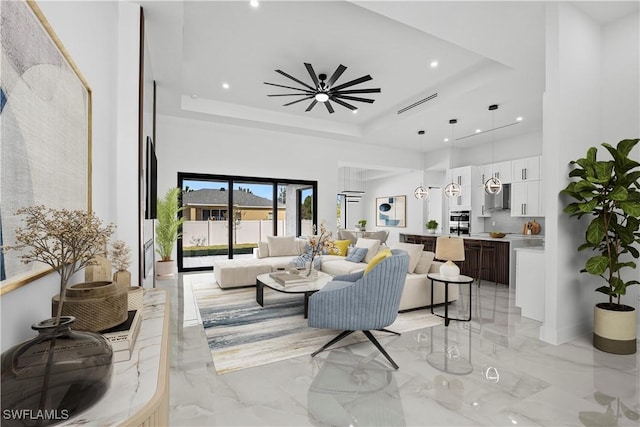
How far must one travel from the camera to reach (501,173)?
6906 mm

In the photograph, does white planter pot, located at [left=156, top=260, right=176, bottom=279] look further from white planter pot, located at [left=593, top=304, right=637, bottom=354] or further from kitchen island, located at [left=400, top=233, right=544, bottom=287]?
white planter pot, located at [left=593, top=304, right=637, bottom=354]

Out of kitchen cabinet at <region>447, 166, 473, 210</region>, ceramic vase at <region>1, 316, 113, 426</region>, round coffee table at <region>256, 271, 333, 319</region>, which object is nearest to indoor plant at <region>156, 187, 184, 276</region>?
round coffee table at <region>256, 271, 333, 319</region>

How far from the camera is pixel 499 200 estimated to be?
7.05 metres

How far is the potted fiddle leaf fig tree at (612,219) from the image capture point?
2.69m

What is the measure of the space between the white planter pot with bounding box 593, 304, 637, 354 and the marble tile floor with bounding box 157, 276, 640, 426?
0.28 ft

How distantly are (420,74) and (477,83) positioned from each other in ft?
2.74

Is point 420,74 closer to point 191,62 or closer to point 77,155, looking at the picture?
point 191,62

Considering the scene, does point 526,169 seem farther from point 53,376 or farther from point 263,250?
point 53,376

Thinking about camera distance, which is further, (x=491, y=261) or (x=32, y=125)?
(x=491, y=261)

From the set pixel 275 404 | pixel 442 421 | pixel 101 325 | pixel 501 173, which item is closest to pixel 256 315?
pixel 275 404

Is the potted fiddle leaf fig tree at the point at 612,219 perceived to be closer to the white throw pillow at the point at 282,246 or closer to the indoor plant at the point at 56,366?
the indoor plant at the point at 56,366

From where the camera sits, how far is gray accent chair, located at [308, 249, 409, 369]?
2.51 m

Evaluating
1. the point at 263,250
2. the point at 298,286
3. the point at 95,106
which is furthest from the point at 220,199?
the point at 95,106

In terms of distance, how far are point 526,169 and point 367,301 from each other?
579 centimetres
